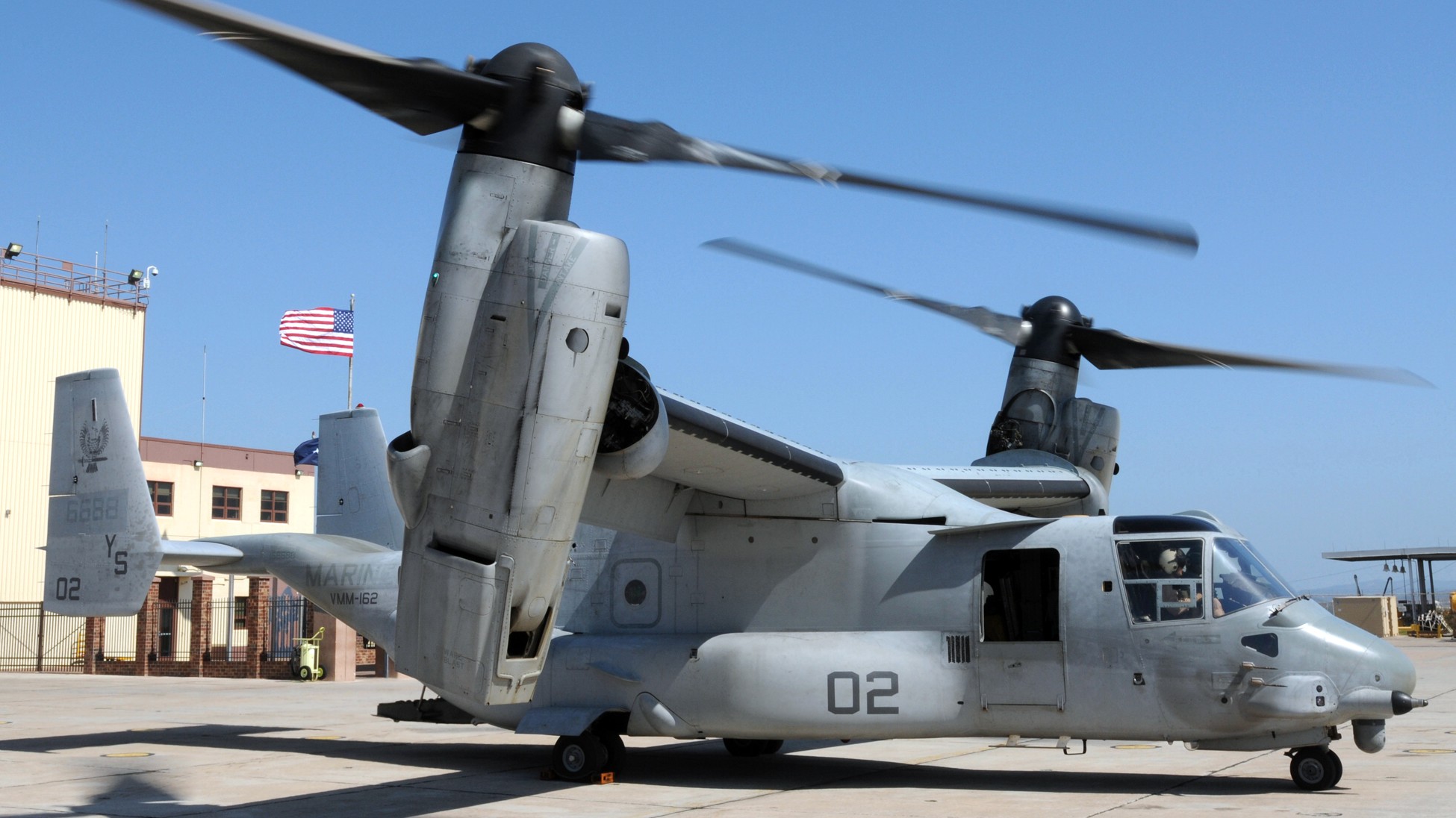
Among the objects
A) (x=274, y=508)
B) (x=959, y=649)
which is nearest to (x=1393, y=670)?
(x=959, y=649)

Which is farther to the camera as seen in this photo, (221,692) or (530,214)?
(221,692)

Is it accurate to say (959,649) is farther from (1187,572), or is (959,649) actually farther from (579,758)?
(579,758)

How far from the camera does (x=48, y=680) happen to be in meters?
30.5

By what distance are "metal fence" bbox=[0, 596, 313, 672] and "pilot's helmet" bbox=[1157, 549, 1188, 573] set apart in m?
23.2

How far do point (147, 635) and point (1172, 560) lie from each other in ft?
95.0

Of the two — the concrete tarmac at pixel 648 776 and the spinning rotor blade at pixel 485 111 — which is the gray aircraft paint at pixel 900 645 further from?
the spinning rotor blade at pixel 485 111

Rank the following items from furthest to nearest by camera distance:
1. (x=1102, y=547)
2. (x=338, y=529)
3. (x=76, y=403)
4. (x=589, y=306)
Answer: (x=338, y=529)
(x=76, y=403)
(x=1102, y=547)
(x=589, y=306)

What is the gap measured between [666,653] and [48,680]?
2474 cm

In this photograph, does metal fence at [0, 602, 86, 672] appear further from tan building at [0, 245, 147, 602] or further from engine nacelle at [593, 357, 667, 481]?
engine nacelle at [593, 357, 667, 481]

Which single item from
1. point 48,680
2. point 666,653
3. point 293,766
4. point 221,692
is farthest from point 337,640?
point 666,653

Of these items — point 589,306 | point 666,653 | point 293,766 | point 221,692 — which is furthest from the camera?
point 221,692

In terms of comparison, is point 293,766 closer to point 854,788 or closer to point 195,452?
point 854,788

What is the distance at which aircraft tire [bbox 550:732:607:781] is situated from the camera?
38.6ft

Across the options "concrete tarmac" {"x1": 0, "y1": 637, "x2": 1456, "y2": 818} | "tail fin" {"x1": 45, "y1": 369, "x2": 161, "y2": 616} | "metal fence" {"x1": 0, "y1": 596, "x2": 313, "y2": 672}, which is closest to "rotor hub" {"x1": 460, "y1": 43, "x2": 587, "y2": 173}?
"concrete tarmac" {"x1": 0, "y1": 637, "x2": 1456, "y2": 818}
